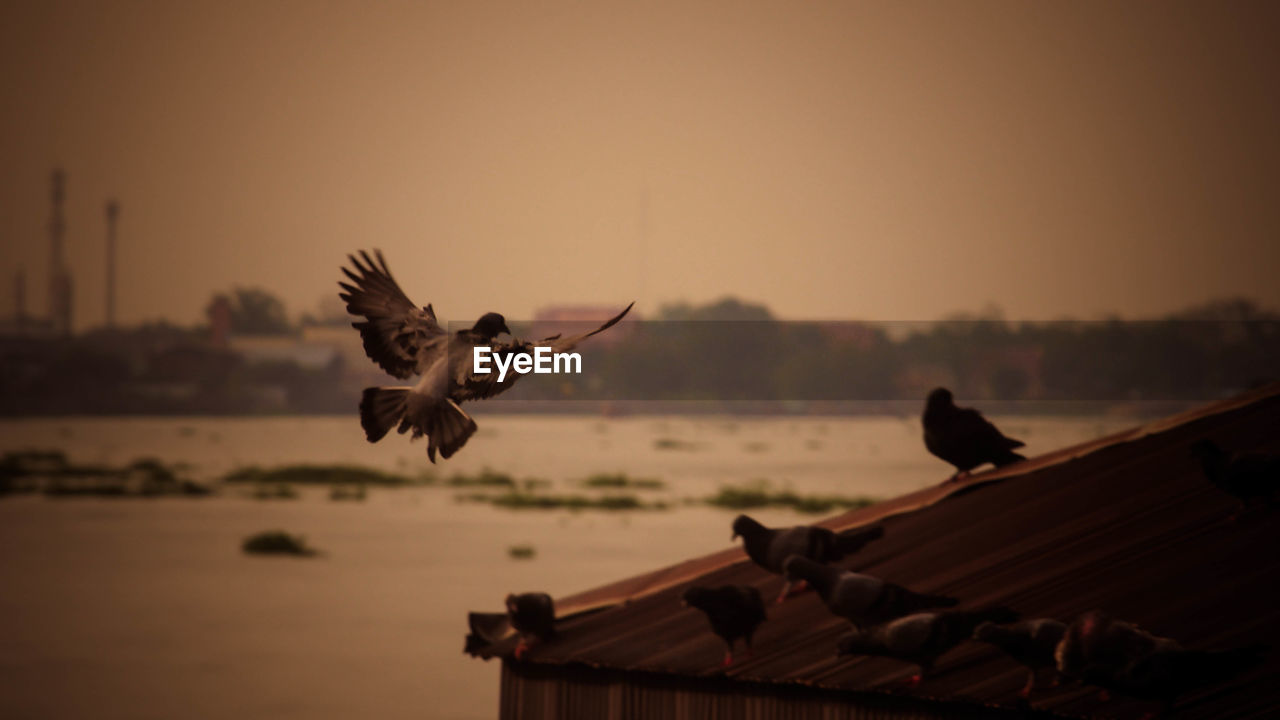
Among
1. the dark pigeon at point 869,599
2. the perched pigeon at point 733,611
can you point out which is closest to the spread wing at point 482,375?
the dark pigeon at point 869,599

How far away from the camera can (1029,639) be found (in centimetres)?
514

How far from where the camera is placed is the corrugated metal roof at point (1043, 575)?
17.9 ft

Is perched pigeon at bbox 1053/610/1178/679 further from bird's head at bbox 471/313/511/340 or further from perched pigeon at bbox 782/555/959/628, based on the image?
bird's head at bbox 471/313/511/340

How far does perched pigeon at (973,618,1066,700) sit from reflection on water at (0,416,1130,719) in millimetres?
7032

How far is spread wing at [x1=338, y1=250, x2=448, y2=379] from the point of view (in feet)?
4.78

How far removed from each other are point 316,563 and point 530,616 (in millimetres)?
56683

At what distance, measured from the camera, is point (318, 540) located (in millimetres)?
68625

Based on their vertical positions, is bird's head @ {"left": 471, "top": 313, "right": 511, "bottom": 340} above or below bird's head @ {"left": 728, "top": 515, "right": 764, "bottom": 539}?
above

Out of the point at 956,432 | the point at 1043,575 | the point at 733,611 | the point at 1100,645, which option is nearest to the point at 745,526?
the point at 733,611

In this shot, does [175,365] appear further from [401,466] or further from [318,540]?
[401,466]

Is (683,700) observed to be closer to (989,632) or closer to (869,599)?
(869,599)

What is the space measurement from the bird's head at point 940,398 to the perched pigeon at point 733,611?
4.42ft

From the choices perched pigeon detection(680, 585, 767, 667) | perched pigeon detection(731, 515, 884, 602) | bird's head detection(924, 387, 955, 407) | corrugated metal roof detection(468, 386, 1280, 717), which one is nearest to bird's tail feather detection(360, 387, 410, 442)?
corrugated metal roof detection(468, 386, 1280, 717)

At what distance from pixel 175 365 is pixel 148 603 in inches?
711
